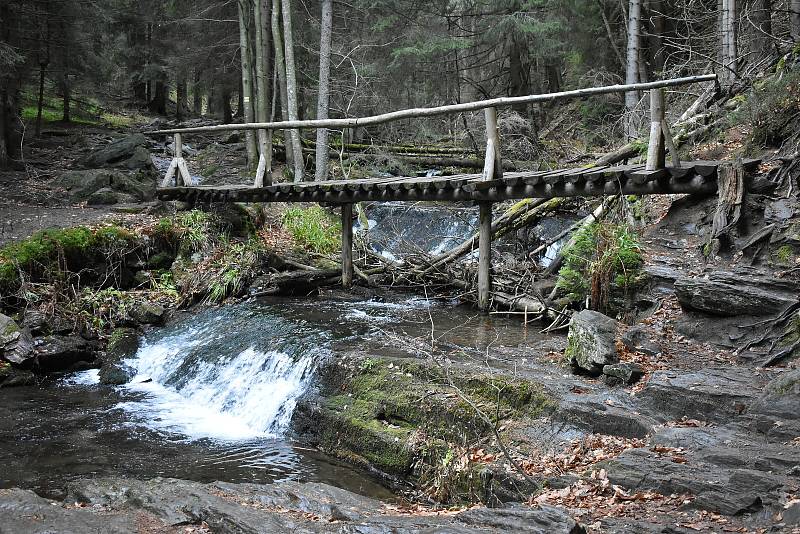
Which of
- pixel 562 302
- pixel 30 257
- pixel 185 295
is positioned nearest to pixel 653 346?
pixel 562 302

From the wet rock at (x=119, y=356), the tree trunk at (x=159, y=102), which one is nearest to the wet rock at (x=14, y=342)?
the wet rock at (x=119, y=356)

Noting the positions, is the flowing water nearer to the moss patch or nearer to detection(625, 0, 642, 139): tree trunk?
the moss patch

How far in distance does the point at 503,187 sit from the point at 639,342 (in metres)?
3.45

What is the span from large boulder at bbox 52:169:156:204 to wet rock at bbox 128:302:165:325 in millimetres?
5596

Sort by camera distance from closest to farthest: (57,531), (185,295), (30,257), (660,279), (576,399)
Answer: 1. (57,531)
2. (576,399)
3. (660,279)
4. (30,257)
5. (185,295)

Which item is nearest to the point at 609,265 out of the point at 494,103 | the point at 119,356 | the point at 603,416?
the point at 494,103

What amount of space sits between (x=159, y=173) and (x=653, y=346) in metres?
18.6

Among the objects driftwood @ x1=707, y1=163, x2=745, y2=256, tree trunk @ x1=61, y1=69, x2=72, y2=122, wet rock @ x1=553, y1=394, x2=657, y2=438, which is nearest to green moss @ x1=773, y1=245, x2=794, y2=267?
driftwood @ x1=707, y1=163, x2=745, y2=256

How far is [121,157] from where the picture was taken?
67.1ft

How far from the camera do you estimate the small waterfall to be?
8388mm

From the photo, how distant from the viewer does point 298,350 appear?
30.3 feet

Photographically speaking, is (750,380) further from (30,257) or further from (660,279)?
(30,257)

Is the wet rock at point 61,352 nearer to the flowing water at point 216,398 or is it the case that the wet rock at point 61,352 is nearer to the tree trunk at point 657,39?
the flowing water at point 216,398

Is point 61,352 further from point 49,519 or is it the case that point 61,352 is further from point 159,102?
point 159,102
